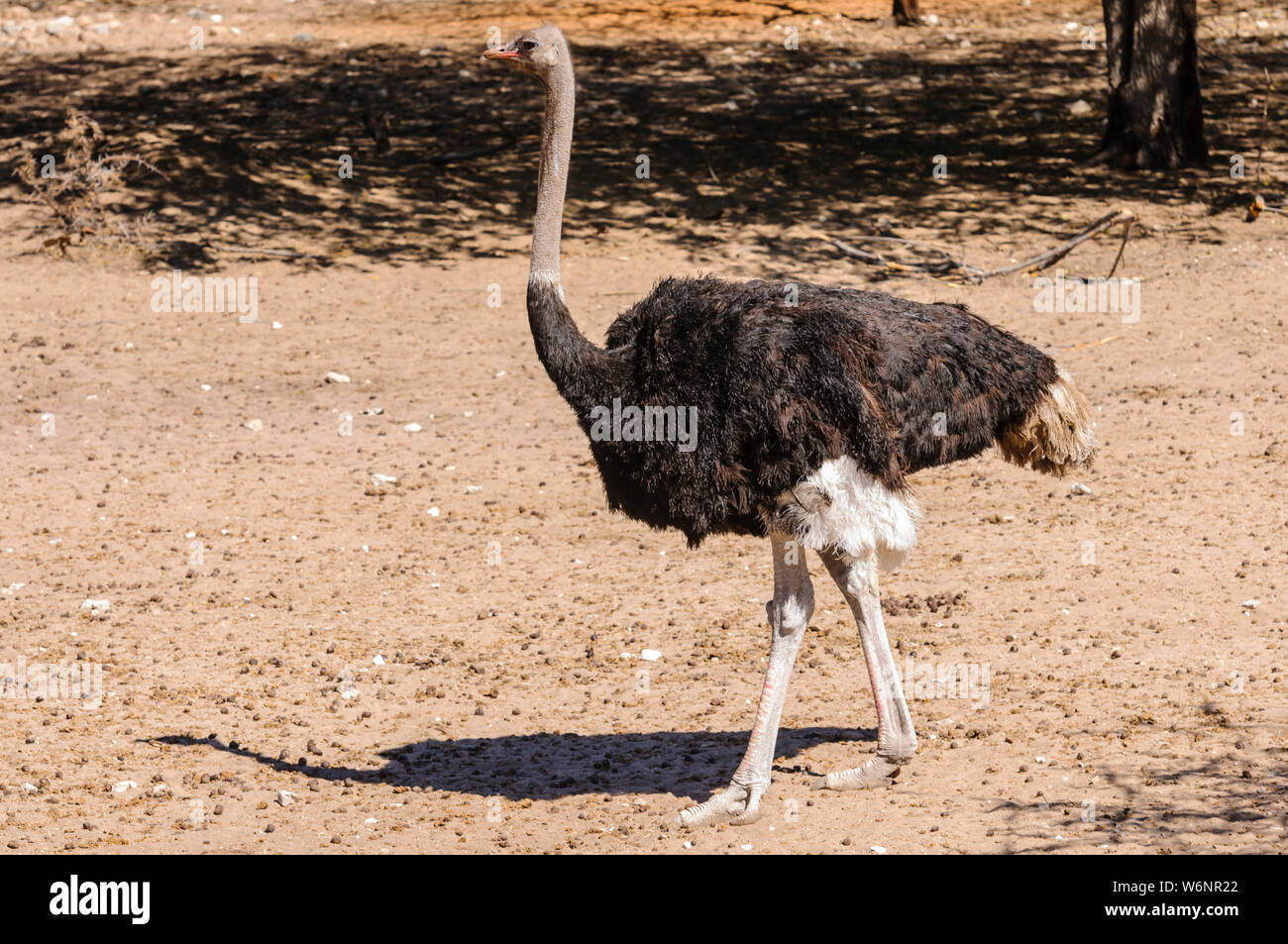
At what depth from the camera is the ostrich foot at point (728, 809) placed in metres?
5.59

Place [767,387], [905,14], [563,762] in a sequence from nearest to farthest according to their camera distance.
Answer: [767,387] → [563,762] → [905,14]

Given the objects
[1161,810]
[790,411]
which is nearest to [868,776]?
[1161,810]

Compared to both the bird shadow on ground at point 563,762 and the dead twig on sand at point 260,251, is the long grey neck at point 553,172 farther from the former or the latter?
the dead twig on sand at point 260,251

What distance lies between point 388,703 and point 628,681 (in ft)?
3.34

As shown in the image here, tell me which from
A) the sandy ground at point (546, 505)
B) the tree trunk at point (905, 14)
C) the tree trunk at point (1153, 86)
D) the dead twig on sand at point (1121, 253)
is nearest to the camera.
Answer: the sandy ground at point (546, 505)

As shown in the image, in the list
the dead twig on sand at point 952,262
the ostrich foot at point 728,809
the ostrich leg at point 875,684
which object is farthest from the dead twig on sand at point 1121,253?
the ostrich foot at point 728,809

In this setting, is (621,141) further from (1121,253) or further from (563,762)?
(563,762)

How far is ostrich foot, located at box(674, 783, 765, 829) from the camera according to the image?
559 cm

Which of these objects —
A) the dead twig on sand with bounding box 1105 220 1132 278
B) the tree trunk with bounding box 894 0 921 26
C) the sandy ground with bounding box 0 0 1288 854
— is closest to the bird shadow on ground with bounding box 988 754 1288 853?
the sandy ground with bounding box 0 0 1288 854

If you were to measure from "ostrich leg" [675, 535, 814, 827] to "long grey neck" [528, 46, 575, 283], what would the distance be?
1263 millimetres

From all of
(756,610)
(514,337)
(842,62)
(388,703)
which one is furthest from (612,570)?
(842,62)

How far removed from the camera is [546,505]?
890cm

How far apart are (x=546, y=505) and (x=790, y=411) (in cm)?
365

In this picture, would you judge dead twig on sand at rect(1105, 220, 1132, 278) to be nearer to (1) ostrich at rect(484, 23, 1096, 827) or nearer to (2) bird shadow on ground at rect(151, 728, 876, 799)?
(1) ostrich at rect(484, 23, 1096, 827)
